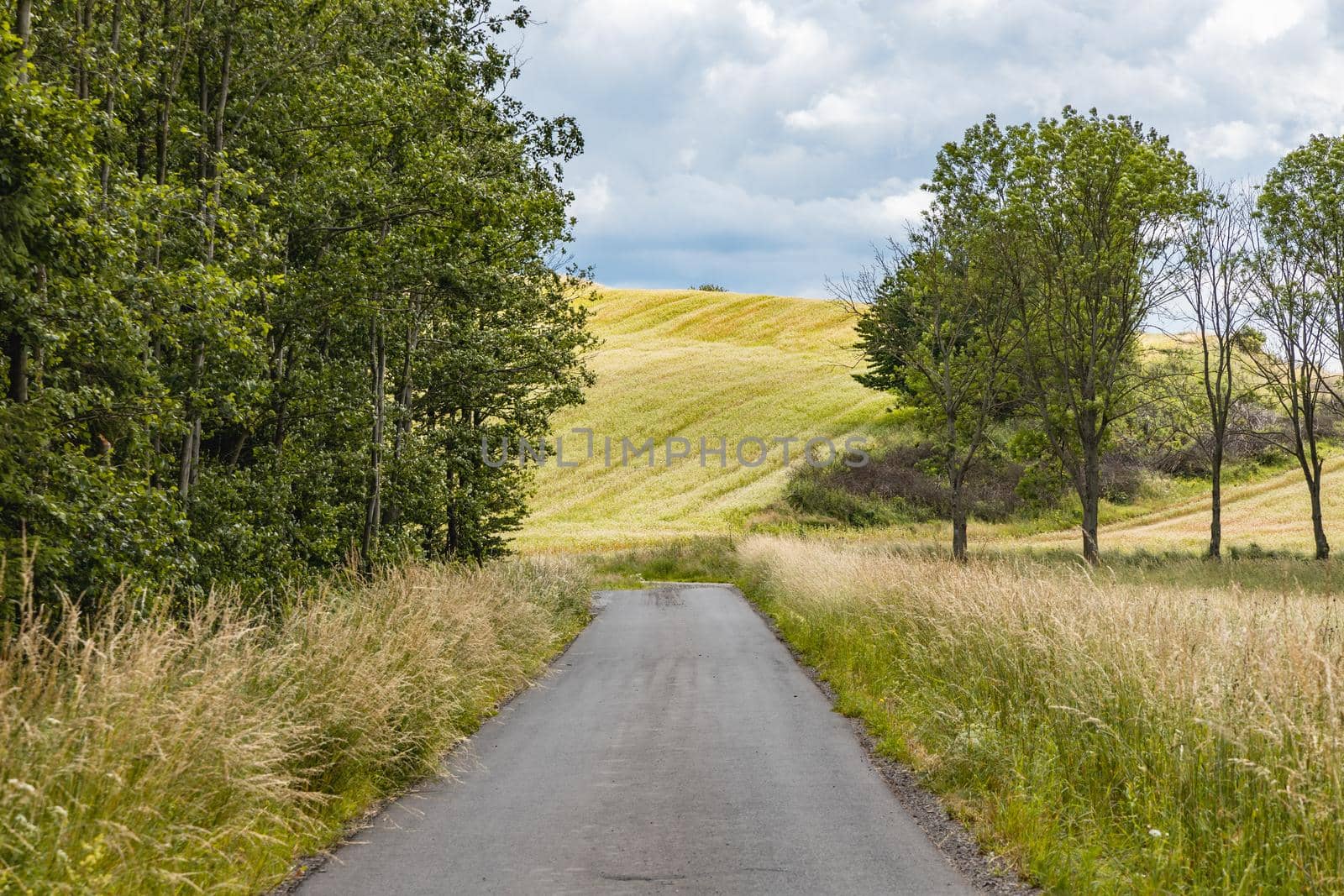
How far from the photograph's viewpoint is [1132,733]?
6852 mm

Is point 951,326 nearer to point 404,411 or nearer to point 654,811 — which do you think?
point 404,411

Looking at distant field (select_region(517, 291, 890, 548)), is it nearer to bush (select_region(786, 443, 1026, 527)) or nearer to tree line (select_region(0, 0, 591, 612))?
bush (select_region(786, 443, 1026, 527))

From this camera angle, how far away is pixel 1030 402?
3047 cm

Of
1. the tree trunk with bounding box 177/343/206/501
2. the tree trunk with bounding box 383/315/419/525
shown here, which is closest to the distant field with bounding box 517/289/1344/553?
the tree trunk with bounding box 383/315/419/525

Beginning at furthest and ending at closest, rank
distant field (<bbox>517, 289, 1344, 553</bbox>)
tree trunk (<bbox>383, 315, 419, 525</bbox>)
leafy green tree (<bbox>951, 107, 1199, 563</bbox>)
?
distant field (<bbox>517, 289, 1344, 553</bbox>), leafy green tree (<bbox>951, 107, 1199, 563</bbox>), tree trunk (<bbox>383, 315, 419, 525</bbox>)

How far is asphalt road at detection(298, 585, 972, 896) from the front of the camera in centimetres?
595

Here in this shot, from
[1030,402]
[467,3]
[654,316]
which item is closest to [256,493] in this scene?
[467,3]

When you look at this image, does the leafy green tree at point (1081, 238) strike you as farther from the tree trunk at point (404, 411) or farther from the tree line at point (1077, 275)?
the tree trunk at point (404, 411)

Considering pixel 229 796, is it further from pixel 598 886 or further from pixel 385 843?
pixel 598 886

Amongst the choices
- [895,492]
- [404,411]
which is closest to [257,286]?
[404,411]

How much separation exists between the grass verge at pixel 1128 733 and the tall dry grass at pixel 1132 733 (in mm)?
17

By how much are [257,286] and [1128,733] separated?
9.99 m

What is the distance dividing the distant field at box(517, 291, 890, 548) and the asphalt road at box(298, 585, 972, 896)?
1522cm

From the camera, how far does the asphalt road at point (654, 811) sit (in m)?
5.95
